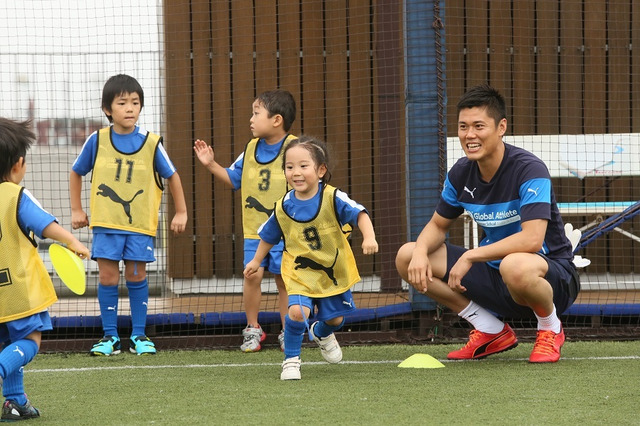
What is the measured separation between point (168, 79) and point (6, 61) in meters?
1.25

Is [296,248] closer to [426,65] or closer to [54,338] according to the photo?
[426,65]

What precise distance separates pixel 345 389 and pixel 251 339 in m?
1.62

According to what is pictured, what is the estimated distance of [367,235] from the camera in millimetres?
4129

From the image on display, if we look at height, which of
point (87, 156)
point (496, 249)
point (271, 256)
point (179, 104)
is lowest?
point (271, 256)

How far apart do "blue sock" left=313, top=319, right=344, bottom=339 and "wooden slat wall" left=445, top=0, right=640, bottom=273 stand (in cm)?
305

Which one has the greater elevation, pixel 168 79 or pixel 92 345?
pixel 168 79

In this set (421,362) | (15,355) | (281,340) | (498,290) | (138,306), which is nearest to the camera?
(15,355)

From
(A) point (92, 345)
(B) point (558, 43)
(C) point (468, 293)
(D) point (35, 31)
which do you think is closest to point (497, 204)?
(C) point (468, 293)

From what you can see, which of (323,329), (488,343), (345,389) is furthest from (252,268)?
(488,343)

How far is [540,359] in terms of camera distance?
4.43m

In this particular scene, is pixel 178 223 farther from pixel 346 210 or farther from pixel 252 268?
Result: pixel 346 210

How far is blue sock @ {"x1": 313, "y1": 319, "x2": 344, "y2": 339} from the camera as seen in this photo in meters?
4.47

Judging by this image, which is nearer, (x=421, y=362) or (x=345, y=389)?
(x=345, y=389)

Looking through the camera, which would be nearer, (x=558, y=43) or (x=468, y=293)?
(x=468, y=293)
